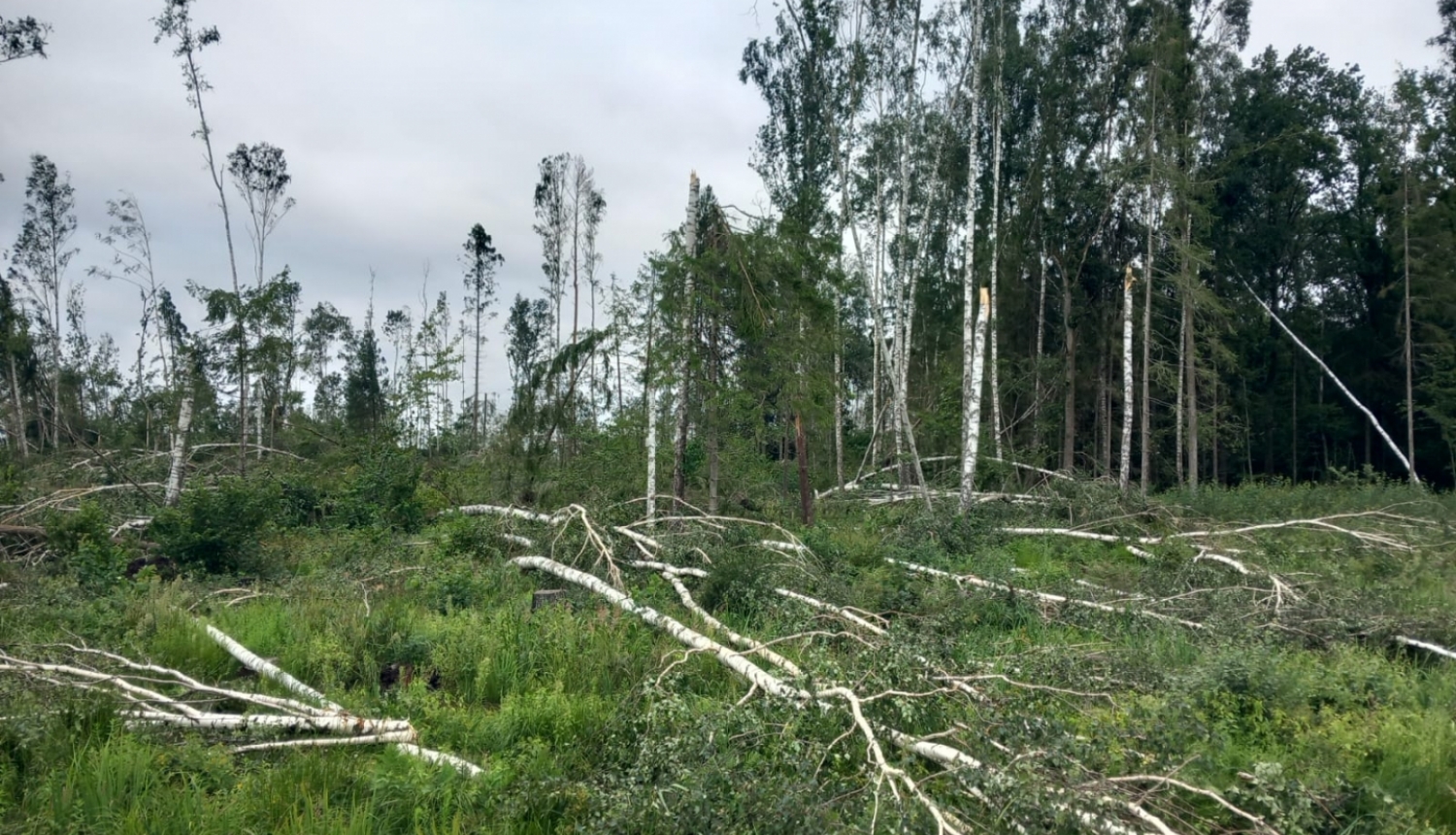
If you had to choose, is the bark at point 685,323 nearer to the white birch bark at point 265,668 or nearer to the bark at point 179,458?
the white birch bark at point 265,668

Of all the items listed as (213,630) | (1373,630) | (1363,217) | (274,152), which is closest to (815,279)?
(1373,630)

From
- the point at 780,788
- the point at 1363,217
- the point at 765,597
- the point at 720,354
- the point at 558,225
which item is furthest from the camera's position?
the point at 558,225

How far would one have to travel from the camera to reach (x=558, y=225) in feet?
118

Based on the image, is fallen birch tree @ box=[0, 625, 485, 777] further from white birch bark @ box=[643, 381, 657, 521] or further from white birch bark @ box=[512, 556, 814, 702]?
white birch bark @ box=[643, 381, 657, 521]

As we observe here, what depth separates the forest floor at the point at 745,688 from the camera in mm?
3818

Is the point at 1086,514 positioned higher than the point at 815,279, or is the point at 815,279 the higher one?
the point at 815,279

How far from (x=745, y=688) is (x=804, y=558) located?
3791 mm

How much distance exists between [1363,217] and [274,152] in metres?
38.3

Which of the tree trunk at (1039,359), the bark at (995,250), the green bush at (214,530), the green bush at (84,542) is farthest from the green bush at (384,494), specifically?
the tree trunk at (1039,359)

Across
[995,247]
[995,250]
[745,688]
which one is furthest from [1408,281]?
[745,688]

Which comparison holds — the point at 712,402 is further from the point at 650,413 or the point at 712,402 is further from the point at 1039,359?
the point at 1039,359

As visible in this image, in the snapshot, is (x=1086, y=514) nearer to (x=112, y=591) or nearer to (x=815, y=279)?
(x=815, y=279)

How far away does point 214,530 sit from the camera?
1041 centimetres

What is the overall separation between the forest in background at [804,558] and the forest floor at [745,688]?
38 millimetres
